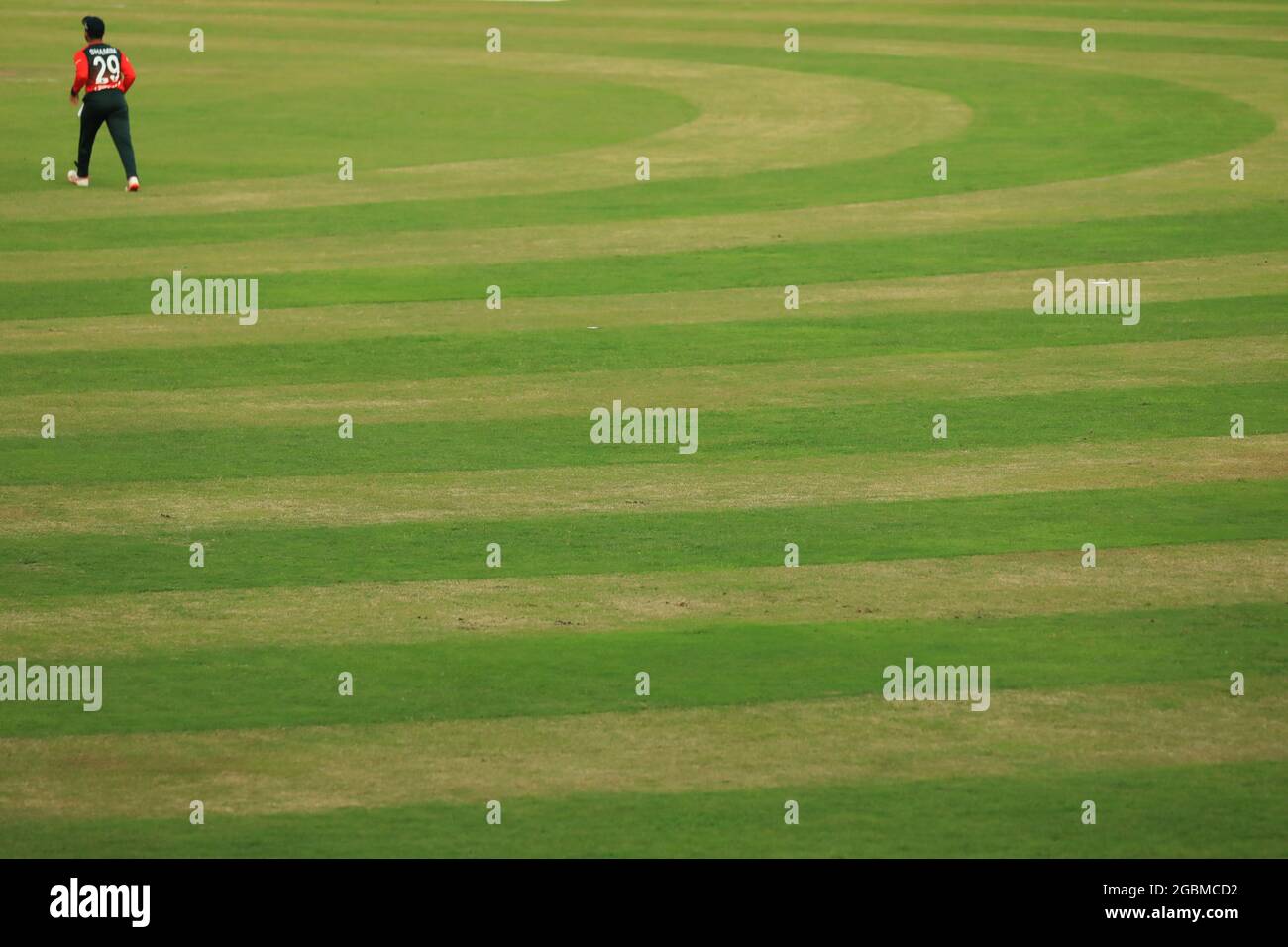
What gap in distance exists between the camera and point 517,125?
92.8 ft

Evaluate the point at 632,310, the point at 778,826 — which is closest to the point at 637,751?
the point at 778,826

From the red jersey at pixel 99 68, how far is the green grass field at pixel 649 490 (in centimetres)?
135

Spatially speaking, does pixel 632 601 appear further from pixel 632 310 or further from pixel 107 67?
pixel 107 67

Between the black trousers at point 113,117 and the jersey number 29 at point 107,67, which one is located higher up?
the jersey number 29 at point 107,67

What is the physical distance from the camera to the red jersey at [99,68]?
920 inches

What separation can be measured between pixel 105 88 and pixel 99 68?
263mm

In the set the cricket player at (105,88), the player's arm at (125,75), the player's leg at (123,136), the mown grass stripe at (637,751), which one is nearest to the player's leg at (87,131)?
the cricket player at (105,88)

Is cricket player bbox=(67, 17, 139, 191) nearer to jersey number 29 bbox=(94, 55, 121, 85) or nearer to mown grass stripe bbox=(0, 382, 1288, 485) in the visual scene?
jersey number 29 bbox=(94, 55, 121, 85)

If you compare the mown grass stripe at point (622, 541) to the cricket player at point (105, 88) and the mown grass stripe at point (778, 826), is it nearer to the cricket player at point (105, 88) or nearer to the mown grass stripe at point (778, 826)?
the mown grass stripe at point (778, 826)

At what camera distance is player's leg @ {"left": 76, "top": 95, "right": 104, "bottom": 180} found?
23547mm

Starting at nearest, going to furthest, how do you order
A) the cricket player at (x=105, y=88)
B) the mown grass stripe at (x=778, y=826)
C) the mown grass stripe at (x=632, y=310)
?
the mown grass stripe at (x=778, y=826), the mown grass stripe at (x=632, y=310), the cricket player at (x=105, y=88)

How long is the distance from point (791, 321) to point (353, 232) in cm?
594

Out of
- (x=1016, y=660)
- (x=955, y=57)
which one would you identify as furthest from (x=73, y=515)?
(x=955, y=57)
